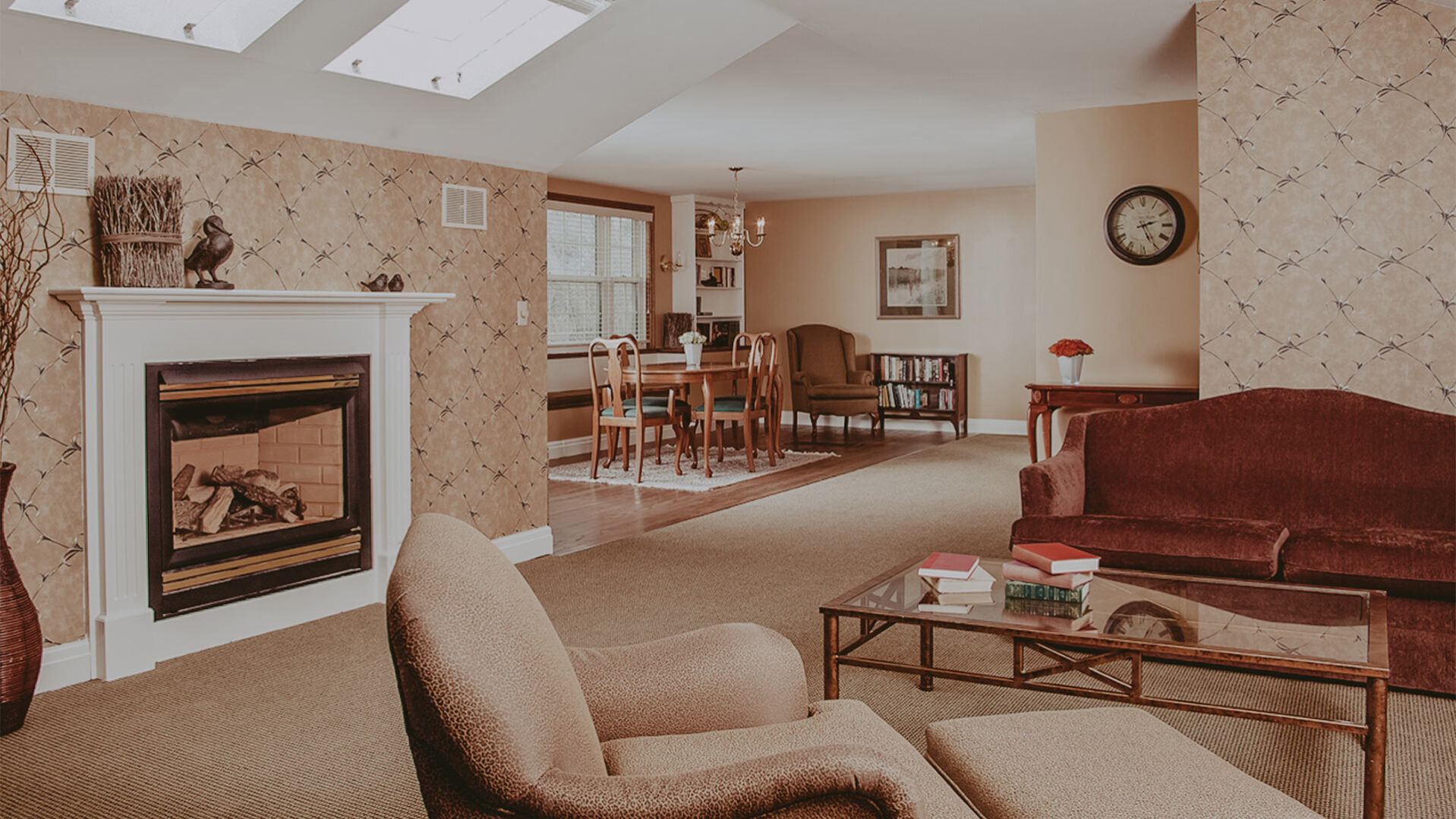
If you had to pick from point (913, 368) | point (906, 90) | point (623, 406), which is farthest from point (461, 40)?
point (913, 368)

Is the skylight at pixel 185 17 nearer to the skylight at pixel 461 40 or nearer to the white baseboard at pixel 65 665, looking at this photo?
the skylight at pixel 461 40

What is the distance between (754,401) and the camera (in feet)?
25.4

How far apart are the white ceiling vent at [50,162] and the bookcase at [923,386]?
7.70m

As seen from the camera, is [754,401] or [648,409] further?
[754,401]

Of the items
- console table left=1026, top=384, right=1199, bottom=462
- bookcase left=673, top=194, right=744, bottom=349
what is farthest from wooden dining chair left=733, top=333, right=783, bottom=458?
console table left=1026, top=384, right=1199, bottom=462

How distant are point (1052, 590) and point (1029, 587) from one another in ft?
0.19

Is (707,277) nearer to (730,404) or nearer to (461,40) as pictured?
(730,404)

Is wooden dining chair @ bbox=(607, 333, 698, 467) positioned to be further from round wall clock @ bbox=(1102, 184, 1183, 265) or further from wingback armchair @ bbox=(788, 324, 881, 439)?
round wall clock @ bbox=(1102, 184, 1183, 265)

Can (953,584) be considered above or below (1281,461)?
below

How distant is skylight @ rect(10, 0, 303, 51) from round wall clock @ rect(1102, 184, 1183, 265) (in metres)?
4.73

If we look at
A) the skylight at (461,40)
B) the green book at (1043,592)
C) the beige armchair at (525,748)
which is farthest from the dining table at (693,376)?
the beige armchair at (525,748)

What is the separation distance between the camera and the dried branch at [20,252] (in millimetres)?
2916

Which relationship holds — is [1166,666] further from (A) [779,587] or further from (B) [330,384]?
(B) [330,384]

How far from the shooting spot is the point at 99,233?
3.29 m
